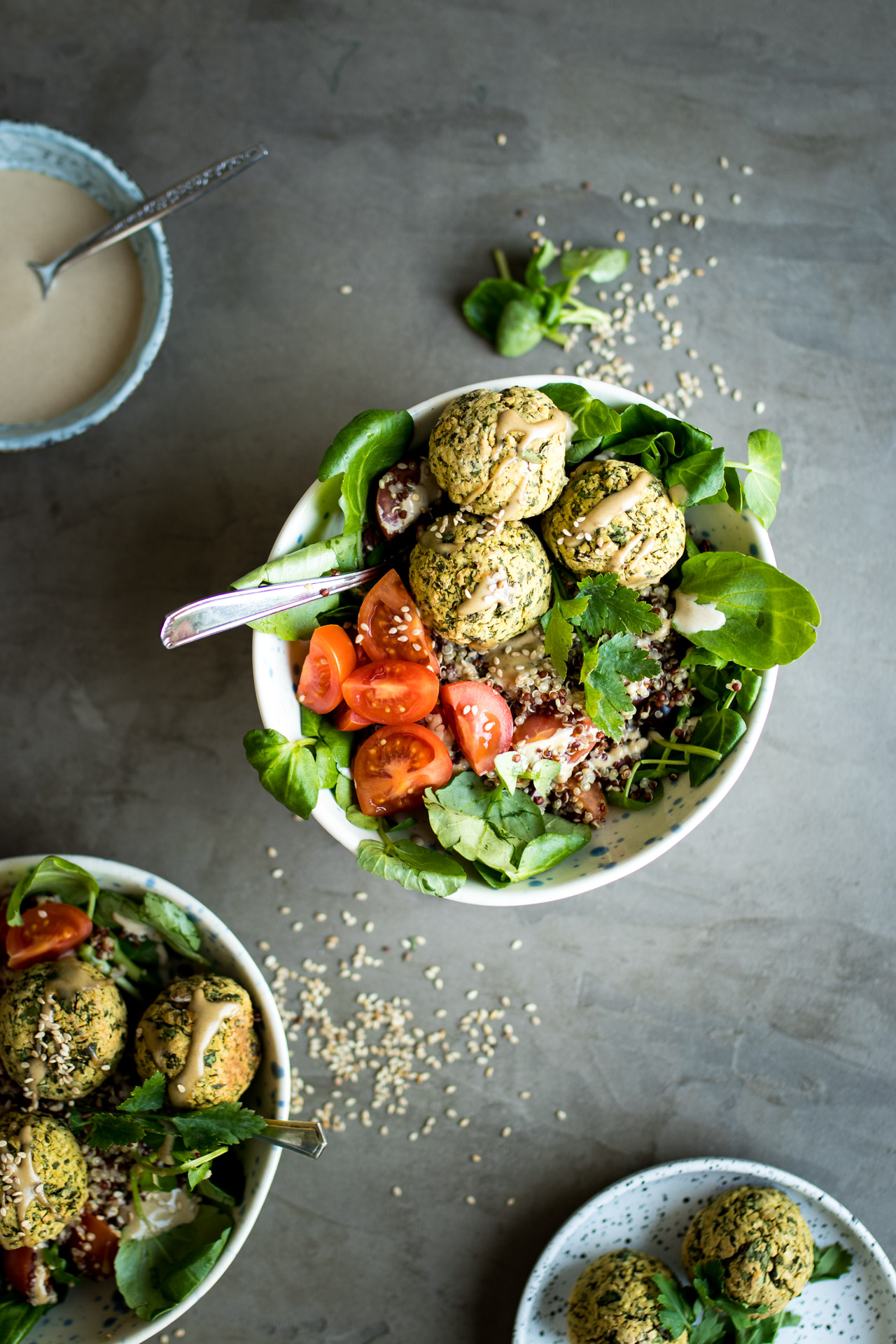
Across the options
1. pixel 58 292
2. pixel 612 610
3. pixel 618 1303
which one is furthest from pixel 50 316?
pixel 618 1303

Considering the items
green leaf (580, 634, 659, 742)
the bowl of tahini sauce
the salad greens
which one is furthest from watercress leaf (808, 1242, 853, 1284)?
the bowl of tahini sauce

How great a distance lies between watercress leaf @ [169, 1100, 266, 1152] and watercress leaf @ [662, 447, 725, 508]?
4.32ft

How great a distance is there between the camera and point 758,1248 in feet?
5.67

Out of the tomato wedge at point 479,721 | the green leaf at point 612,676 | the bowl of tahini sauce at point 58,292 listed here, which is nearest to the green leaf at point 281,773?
the tomato wedge at point 479,721

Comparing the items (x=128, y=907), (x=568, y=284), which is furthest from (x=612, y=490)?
(x=128, y=907)

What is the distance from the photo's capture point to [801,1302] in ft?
6.15

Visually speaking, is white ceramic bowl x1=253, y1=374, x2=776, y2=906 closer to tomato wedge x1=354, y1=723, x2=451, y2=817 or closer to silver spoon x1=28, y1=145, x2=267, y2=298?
tomato wedge x1=354, y1=723, x2=451, y2=817

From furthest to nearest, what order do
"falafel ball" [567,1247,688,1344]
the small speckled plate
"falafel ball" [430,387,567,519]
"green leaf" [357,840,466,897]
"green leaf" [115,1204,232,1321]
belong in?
the small speckled plate, "falafel ball" [567,1247,688,1344], "green leaf" [115,1204,232,1321], "green leaf" [357,840,466,897], "falafel ball" [430,387,567,519]

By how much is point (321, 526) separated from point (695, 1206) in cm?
163

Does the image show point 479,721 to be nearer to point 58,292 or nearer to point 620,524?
point 620,524

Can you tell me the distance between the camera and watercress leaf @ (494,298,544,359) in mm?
1888

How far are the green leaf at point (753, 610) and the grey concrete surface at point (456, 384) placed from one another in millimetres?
556

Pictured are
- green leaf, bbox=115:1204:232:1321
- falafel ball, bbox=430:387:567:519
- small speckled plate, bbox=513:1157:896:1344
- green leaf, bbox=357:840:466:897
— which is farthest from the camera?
small speckled plate, bbox=513:1157:896:1344

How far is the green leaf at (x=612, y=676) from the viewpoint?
1.44 meters
